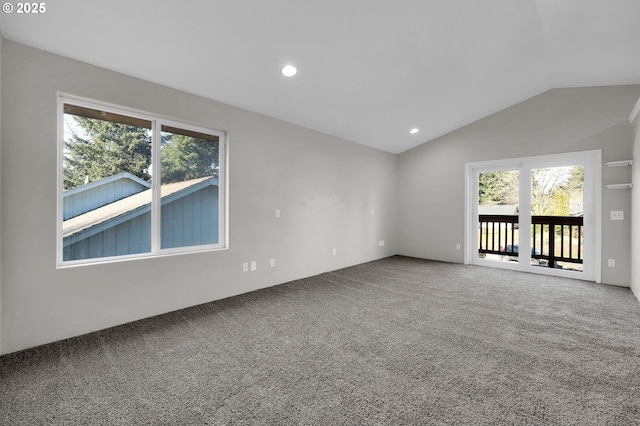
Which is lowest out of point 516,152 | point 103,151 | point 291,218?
point 291,218

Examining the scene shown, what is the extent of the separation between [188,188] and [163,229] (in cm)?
55

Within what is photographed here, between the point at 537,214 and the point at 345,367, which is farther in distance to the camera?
the point at 537,214

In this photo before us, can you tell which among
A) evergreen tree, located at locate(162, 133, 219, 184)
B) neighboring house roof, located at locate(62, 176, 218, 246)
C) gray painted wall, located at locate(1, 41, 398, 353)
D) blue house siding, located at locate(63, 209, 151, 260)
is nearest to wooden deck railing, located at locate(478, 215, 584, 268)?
gray painted wall, located at locate(1, 41, 398, 353)

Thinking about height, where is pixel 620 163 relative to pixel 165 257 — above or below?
above

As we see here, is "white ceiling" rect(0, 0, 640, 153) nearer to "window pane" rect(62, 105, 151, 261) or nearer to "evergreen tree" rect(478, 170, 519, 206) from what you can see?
"window pane" rect(62, 105, 151, 261)

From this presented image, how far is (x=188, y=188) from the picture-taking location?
3416mm

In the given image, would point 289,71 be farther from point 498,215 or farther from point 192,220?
point 498,215

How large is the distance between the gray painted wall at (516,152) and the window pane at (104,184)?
511 centimetres

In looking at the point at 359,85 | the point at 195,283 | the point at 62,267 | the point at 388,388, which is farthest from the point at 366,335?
the point at 359,85

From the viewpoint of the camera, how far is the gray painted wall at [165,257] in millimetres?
2281

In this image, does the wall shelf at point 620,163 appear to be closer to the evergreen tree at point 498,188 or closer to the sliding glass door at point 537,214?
the sliding glass door at point 537,214

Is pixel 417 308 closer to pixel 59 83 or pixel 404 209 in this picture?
pixel 404 209

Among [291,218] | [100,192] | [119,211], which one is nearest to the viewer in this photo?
[100,192]

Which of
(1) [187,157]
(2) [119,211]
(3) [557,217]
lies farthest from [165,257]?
(3) [557,217]
